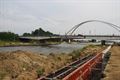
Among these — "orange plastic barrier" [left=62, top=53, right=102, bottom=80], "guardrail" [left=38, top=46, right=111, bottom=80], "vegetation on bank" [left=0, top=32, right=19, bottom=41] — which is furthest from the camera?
"vegetation on bank" [left=0, top=32, right=19, bottom=41]

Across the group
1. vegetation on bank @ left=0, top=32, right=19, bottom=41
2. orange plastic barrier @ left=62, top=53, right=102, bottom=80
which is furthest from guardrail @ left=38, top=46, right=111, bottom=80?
vegetation on bank @ left=0, top=32, right=19, bottom=41

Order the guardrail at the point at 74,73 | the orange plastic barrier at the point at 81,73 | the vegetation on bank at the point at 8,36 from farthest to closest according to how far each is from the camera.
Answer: the vegetation on bank at the point at 8,36 → the guardrail at the point at 74,73 → the orange plastic barrier at the point at 81,73

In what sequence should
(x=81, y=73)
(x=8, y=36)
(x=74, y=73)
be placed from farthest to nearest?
1. (x=8, y=36)
2. (x=81, y=73)
3. (x=74, y=73)

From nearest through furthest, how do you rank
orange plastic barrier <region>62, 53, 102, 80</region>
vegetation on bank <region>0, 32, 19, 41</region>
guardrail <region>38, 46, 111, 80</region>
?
orange plastic barrier <region>62, 53, 102, 80</region>, guardrail <region>38, 46, 111, 80</region>, vegetation on bank <region>0, 32, 19, 41</region>

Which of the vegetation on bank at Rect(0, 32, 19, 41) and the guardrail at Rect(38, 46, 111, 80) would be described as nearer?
the guardrail at Rect(38, 46, 111, 80)

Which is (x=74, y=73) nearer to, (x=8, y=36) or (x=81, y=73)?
(x=81, y=73)

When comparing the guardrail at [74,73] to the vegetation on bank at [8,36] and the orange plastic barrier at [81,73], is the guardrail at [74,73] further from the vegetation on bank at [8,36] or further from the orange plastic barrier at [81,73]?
the vegetation on bank at [8,36]

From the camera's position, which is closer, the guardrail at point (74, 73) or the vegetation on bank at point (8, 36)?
the guardrail at point (74, 73)

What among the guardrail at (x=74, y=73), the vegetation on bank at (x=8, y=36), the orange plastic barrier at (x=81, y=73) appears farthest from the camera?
the vegetation on bank at (x=8, y=36)

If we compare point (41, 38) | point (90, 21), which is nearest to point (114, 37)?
point (90, 21)

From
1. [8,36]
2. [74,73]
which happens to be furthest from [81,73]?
[8,36]

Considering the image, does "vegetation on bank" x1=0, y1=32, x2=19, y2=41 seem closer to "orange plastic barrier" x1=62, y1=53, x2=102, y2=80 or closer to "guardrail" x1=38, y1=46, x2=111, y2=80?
"guardrail" x1=38, y1=46, x2=111, y2=80

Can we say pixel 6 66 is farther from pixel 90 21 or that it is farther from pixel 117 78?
pixel 90 21

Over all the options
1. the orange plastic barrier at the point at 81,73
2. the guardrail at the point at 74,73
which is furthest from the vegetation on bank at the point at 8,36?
the orange plastic barrier at the point at 81,73
